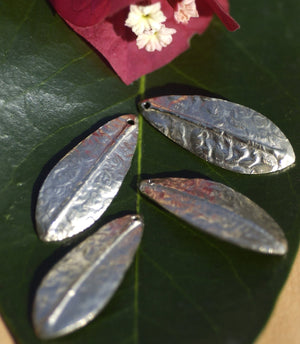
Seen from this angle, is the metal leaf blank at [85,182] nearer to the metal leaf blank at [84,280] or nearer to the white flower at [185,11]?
the metal leaf blank at [84,280]

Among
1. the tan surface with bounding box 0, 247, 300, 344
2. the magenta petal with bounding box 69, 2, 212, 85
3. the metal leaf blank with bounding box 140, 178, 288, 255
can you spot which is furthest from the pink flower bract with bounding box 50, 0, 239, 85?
the tan surface with bounding box 0, 247, 300, 344

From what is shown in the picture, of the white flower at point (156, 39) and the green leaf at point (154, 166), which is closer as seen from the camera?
the green leaf at point (154, 166)

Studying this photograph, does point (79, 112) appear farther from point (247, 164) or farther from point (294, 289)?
point (294, 289)

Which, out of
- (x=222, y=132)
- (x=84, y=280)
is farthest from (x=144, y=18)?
(x=84, y=280)

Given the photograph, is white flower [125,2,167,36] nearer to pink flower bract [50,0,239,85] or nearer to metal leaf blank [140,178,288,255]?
pink flower bract [50,0,239,85]

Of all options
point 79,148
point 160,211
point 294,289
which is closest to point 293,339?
point 294,289

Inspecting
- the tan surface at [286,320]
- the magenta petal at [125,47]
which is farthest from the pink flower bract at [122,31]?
the tan surface at [286,320]
